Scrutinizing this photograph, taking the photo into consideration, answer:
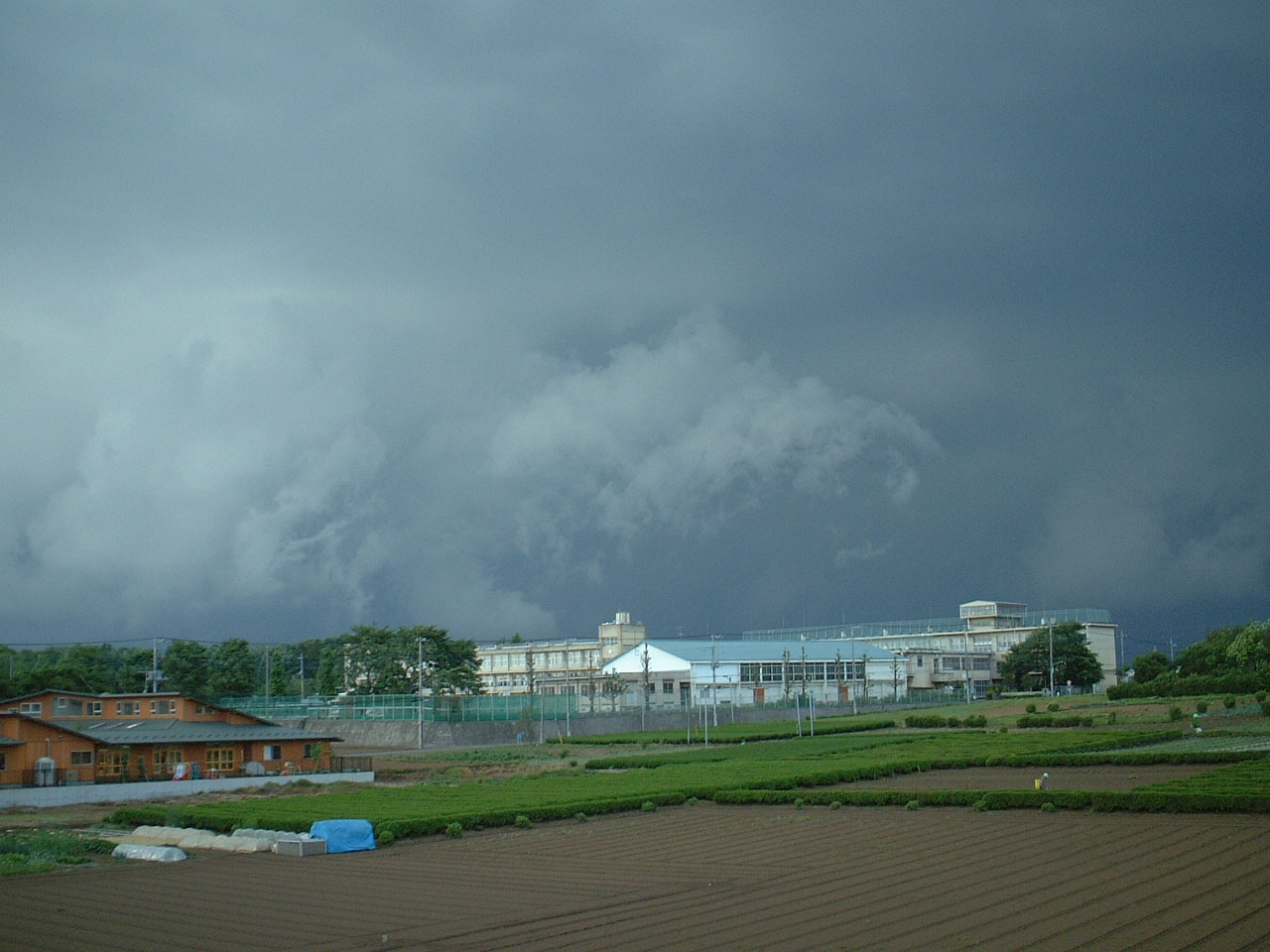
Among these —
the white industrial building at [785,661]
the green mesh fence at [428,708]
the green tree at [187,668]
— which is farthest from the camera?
the white industrial building at [785,661]

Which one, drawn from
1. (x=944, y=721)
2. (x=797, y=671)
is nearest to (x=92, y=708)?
(x=944, y=721)

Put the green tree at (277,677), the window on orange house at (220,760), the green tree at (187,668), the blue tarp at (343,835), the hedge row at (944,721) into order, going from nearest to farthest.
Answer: the blue tarp at (343,835), the window on orange house at (220,760), the hedge row at (944,721), the green tree at (187,668), the green tree at (277,677)

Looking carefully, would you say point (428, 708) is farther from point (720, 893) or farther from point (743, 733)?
point (720, 893)

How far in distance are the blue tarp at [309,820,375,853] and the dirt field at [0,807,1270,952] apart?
2.43ft

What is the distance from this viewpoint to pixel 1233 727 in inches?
2164

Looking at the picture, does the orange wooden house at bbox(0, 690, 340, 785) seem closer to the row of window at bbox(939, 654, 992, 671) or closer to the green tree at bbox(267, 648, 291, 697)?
the green tree at bbox(267, 648, 291, 697)

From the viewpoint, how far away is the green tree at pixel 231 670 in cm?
8750

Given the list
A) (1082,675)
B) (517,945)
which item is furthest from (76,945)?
(1082,675)

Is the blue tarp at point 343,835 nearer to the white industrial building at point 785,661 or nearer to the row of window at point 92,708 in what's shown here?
the row of window at point 92,708

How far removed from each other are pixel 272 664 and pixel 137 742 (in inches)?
2256

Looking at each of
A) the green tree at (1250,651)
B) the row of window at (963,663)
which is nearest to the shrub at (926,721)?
the green tree at (1250,651)

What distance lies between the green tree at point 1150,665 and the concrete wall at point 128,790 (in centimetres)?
8093

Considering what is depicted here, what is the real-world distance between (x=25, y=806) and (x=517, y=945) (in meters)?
32.7

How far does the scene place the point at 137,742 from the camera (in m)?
45.9
